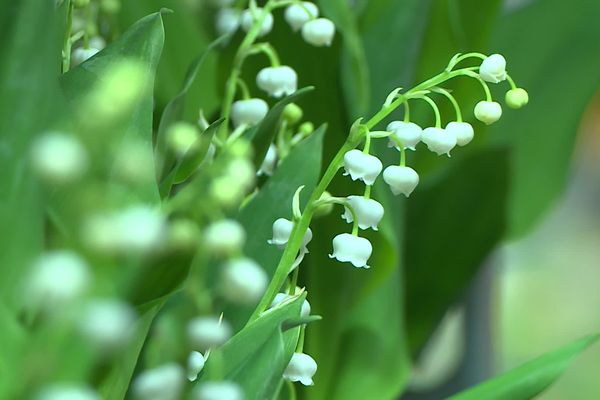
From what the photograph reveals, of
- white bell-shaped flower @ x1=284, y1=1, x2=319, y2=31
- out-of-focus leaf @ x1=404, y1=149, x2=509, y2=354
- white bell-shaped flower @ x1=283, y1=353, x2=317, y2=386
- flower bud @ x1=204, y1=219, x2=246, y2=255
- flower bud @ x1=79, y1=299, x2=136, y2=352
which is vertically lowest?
out-of-focus leaf @ x1=404, y1=149, x2=509, y2=354

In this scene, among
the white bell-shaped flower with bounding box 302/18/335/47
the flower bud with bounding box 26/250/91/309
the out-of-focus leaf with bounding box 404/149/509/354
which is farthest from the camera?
the out-of-focus leaf with bounding box 404/149/509/354

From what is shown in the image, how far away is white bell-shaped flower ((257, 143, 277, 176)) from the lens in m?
0.39

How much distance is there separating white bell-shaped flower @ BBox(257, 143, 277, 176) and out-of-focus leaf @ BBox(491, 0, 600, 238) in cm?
22

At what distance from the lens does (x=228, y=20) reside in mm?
438

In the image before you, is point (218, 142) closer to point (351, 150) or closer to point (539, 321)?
point (351, 150)

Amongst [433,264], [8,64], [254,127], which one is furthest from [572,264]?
[8,64]

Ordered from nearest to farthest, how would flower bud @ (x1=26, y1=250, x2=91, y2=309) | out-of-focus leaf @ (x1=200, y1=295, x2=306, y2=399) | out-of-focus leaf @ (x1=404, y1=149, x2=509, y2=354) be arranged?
flower bud @ (x1=26, y1=250, x2=91, y2=309) < out-of-focus leaf @ (x1=200, y1=295, x2=306, y2=399) < out-of-focus leaf @ (x1=404, y1=149, x2=509, y2=354)

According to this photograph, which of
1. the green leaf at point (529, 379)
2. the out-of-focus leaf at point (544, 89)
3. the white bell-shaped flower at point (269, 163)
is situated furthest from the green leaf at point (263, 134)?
the out-of-focus leaf at point (544, 89)

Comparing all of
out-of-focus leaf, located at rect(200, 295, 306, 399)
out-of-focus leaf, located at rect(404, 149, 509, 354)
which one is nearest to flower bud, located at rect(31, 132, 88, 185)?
out-of-focus leaf, located at rect(200, 295, 306, 399)

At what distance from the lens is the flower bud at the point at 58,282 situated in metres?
0.15

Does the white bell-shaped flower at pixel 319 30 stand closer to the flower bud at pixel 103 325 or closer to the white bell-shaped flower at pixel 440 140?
the white bell-shaped flower at pixel 440 140

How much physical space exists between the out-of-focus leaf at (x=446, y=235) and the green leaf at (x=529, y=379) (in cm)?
19

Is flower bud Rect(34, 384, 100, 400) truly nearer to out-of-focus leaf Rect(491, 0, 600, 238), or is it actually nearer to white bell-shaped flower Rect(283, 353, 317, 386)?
white bell-shaped flower Rect(283, 353, 317, 386)

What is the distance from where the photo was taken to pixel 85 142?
0.16 m
